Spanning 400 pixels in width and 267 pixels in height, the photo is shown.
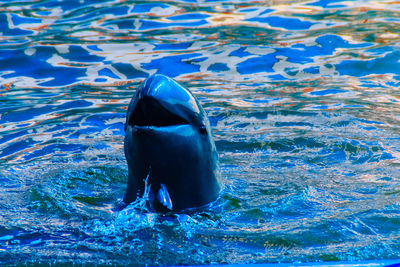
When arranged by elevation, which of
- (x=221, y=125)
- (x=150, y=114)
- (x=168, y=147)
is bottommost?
(x=221, y=125)

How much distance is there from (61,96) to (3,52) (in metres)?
2.46

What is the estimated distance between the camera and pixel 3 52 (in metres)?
10.3

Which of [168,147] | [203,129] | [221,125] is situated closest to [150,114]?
[168,147]

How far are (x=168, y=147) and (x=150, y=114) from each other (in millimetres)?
230

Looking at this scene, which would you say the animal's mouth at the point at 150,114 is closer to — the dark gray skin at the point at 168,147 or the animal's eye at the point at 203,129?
the dark gray skin at the point at 168,147

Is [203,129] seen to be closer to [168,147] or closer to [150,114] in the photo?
[168,147]

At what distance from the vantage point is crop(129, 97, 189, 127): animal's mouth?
3.54 metres

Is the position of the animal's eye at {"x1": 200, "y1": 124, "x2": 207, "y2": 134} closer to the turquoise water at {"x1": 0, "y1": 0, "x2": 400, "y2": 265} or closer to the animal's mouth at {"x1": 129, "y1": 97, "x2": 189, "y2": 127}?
the animal's mouth at {"x1": 129, "y1": 97, "x2": 189, "y2": 127}

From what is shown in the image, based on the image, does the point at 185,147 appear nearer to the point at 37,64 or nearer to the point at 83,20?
the point at 37,64

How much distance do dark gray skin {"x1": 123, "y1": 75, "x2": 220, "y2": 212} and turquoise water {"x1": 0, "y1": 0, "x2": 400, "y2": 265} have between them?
0.47 feet

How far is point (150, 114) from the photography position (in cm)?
359

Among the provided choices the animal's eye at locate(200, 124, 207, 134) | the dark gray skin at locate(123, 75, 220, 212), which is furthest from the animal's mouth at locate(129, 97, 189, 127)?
the animal's eye at locate(200, 124, 207, 134)

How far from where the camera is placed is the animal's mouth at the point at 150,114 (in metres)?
3.54

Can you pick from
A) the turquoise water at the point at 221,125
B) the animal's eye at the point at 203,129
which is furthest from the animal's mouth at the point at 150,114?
the turquoise water at the point at 221,125
